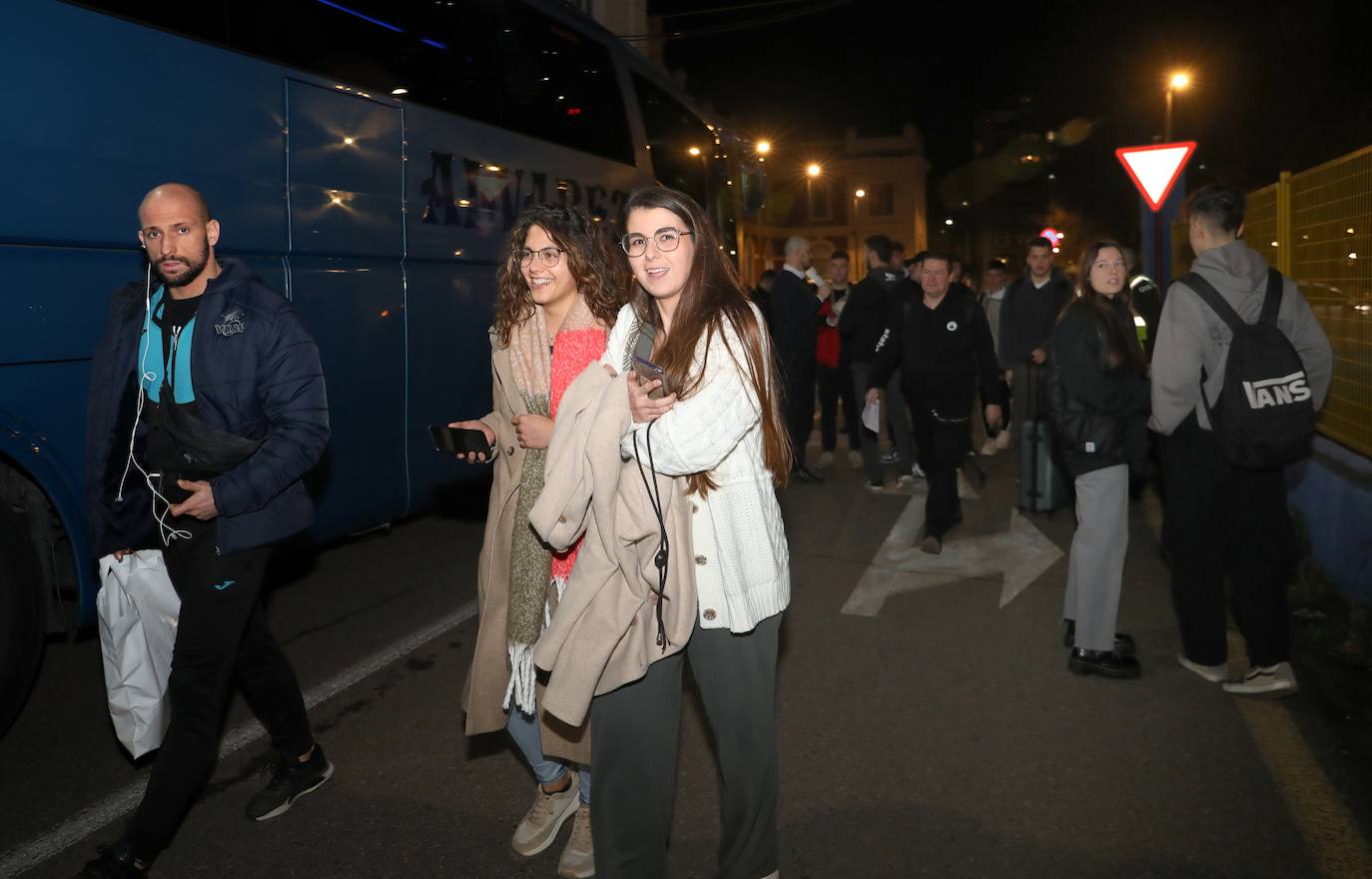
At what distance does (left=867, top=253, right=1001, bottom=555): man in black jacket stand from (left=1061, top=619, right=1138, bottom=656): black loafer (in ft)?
5.97

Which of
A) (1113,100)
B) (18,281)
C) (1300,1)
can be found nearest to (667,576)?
(18,281)

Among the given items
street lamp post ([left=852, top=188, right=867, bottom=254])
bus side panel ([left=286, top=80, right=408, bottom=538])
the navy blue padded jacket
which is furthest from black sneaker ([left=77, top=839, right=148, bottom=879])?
street lamp post ([left=852, top=188, right=867, bottom=254])

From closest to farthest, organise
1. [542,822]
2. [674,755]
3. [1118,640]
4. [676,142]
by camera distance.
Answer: [674,755]
[542,822]
[1118,640]
[676,142]

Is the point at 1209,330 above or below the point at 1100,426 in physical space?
above

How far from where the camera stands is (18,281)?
4152 millimetres

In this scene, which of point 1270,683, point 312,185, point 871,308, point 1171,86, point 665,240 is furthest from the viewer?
point 1171,86

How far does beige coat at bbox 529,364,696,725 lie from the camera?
2.55m

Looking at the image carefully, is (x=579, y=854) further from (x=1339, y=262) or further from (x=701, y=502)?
(x=1339, y=262)

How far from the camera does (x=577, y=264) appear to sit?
3221mm

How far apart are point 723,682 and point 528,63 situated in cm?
593

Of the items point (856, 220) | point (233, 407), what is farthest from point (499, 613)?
point (856, 220)

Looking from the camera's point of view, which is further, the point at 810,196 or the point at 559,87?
the point at 810,196

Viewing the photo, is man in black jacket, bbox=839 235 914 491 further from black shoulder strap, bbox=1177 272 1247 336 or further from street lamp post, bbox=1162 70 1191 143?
street lamp post, bbox=1162 70 1191 143

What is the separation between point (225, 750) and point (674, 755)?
2242 millimetres
